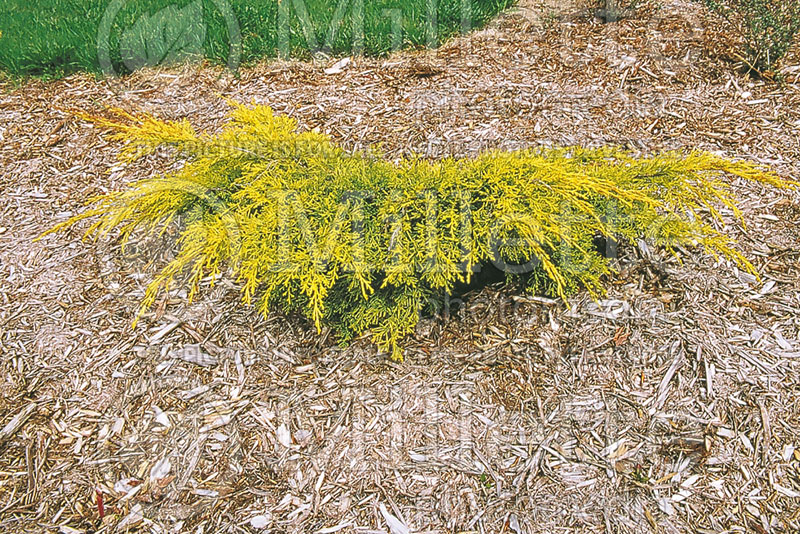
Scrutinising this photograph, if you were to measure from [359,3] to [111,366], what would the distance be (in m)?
3.89

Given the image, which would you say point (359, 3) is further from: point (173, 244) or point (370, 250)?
point (370, 250)

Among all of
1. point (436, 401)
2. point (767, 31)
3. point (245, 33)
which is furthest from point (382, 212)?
point (767, 31)

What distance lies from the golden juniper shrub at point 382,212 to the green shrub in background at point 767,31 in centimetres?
225

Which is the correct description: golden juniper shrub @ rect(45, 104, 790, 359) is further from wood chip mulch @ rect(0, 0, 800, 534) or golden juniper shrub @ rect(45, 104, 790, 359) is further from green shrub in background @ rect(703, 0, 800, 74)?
green shrub in background @ rect(703, 0, 800, 74)

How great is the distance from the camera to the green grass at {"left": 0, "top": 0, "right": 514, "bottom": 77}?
5000 mm

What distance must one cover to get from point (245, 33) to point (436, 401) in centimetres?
404

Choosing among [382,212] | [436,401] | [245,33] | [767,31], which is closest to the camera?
[382,212]

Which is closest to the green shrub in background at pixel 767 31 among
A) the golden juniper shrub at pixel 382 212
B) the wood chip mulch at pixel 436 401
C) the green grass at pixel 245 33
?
the wood chip mulch at pixel 436 401

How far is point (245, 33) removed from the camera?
5199 mm

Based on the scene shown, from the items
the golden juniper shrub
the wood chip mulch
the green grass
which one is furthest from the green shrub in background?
the golden juniper shrub

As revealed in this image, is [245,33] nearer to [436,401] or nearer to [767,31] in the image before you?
[436,401]

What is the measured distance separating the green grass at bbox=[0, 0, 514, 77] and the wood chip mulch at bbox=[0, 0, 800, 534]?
162 centimetres

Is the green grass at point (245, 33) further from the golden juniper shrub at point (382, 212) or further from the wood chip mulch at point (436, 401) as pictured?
the golden juniper shrub at point (382, 212)

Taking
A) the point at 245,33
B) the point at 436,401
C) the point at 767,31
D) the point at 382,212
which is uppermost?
the point at 245,33
